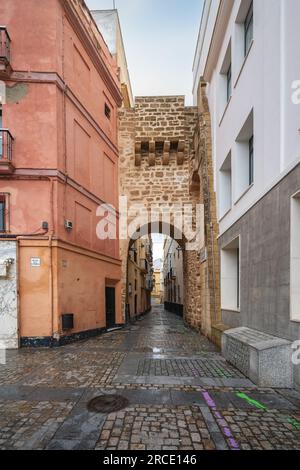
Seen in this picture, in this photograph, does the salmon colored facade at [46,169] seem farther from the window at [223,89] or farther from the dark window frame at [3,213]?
the window at [223,89]

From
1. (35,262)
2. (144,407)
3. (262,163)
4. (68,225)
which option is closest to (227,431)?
(144,407)

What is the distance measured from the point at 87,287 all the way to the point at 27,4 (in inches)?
369

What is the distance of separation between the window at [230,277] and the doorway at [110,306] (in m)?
5.79

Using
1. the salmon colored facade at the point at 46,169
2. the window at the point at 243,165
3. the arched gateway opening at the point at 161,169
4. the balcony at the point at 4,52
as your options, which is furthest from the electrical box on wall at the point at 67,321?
the balcony at the point at 4,52

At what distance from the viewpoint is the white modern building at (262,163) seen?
486 cm

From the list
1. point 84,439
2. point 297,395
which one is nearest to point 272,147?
point 297,395

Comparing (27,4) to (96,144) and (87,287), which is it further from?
(87,287)

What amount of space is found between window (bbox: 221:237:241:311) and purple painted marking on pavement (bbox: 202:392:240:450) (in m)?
4.66

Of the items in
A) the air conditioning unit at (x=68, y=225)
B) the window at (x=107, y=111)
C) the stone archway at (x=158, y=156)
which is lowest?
the air conditioning unit at (x=68, y=225)

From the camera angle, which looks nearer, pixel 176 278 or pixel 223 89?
pixel 223 89

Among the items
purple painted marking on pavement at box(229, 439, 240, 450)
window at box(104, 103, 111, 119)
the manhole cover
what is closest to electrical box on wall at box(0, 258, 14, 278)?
the manhole cover

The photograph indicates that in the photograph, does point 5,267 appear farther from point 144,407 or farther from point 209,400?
point 209,400

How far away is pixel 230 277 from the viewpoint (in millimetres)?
9242

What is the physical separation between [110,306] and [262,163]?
965 cm
